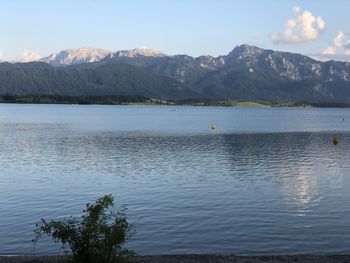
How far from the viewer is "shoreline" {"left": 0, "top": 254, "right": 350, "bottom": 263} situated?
25.4 m

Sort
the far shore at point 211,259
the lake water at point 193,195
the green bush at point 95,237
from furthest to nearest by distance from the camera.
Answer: the lake water at point 193,195 < the far shore at point 211,259 < the green bush at point 95,237

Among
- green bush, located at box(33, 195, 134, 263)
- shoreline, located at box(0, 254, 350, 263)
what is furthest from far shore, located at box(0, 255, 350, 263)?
green bush, located at box(33, 195, 134, 263)

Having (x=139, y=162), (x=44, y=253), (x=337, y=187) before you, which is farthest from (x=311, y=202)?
(x=139, y=162)

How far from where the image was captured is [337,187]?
5331cm

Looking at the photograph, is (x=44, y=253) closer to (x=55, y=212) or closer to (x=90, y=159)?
(x=55, y=212)

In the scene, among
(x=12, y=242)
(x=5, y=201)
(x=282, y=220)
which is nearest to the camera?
(x=12, y=242)

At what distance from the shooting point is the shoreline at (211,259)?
25.4 m

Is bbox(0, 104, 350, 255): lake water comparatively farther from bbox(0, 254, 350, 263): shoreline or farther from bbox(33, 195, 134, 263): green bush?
bbox(33, 195, 134, 263): green bush

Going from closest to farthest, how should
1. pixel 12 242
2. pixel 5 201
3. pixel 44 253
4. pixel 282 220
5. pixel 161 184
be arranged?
1. pixel 44 253
2. pixel 12 242
3. pixel 282 220
4. pixel 5 201
5. pixel 161 184

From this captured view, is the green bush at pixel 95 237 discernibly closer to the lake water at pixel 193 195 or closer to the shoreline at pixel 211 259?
the shoreline at pixel 211 259

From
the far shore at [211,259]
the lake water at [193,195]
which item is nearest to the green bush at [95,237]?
the far shore at [211,259]

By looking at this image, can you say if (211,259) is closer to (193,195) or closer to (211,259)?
(211,259)

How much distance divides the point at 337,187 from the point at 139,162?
29.8m

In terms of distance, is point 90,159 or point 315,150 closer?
point 90,159
